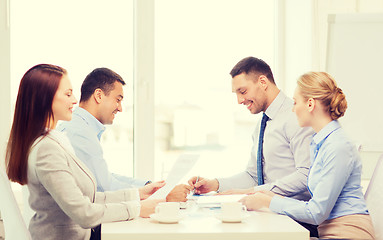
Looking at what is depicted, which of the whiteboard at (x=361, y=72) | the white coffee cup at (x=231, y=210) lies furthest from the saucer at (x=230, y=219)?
the whiteboard at (x=361, y=72)

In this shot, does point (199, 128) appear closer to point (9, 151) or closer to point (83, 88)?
point (83, 88)

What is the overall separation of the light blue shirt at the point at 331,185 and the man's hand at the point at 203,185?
1.93 ft

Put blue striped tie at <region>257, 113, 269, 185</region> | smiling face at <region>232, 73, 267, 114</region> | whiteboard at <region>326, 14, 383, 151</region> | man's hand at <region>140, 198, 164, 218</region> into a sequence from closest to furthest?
man's hand at <region>140, 198, 164, 218</region>, blue striped tie at <region>257, 113, 269, 185</region>, smiling face at <region>232, 73, 267, 114</region>, whiteboard at <region>326, 14, 383, 151</region>

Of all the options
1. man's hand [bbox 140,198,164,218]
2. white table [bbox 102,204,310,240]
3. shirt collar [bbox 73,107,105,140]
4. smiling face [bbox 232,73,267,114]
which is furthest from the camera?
smiling face [bbox 232,73,267,114]

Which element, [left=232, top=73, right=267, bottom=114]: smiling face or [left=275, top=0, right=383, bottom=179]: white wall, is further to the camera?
[left=275, top=0, right=383, bottom=179]: white wall

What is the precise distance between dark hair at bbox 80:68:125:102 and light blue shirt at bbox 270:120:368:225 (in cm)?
112

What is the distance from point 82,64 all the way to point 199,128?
0.95 metres

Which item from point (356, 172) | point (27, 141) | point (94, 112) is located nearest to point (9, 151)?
point (27, 141)

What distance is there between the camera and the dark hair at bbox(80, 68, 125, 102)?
2734mm

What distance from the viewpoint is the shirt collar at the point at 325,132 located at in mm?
2125

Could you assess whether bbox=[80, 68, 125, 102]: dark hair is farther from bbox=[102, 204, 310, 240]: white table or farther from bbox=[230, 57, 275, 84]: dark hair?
bbox=[102, 204, 310, 240]: white table

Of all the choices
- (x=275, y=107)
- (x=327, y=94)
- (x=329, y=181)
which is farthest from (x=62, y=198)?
(x=275, y=107)

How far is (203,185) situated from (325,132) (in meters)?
0.77

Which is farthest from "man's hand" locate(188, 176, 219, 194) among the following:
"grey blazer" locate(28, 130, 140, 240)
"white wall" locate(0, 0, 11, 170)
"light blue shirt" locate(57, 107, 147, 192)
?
"white wall" locate(0, 0, 11, 170)
